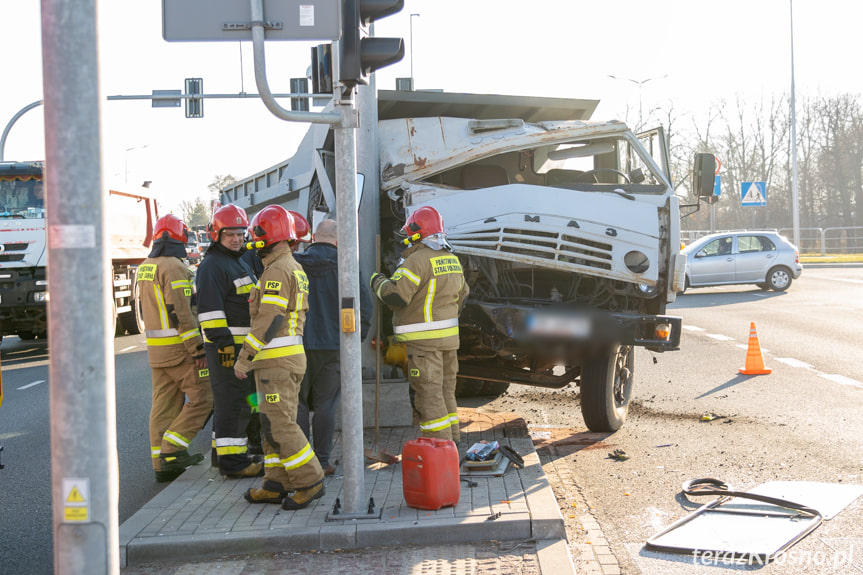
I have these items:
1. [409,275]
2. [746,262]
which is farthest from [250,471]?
[746,262]

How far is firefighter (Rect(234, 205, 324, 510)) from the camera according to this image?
17.8 feet

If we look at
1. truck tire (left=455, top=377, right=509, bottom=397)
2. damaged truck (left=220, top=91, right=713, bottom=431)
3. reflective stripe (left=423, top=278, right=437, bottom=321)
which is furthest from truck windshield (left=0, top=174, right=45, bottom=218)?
reflective stripe (left=423, top=278, right=437, bottom=321)

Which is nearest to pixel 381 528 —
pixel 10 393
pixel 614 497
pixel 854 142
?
pixel 614 497

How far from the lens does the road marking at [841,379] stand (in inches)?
388

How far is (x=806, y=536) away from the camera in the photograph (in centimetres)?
492

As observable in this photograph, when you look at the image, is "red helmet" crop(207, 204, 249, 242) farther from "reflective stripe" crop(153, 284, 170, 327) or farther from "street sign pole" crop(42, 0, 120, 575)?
"street sign pole" crop(42, 0, 120, 575)

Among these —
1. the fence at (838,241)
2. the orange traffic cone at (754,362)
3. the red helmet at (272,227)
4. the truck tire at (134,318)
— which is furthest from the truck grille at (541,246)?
the fence at (838,241)

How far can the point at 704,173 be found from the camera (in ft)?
28.0

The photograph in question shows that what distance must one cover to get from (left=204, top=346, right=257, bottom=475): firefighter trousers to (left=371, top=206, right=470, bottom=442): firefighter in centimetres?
120

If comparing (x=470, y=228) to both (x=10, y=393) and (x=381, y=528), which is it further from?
(x=10, y=393)

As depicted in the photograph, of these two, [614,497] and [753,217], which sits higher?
[753,217]

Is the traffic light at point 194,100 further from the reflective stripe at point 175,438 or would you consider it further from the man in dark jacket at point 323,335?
the man in dark jacket at point 323,335

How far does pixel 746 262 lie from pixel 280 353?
19.9m

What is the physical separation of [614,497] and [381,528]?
1.78 meters
